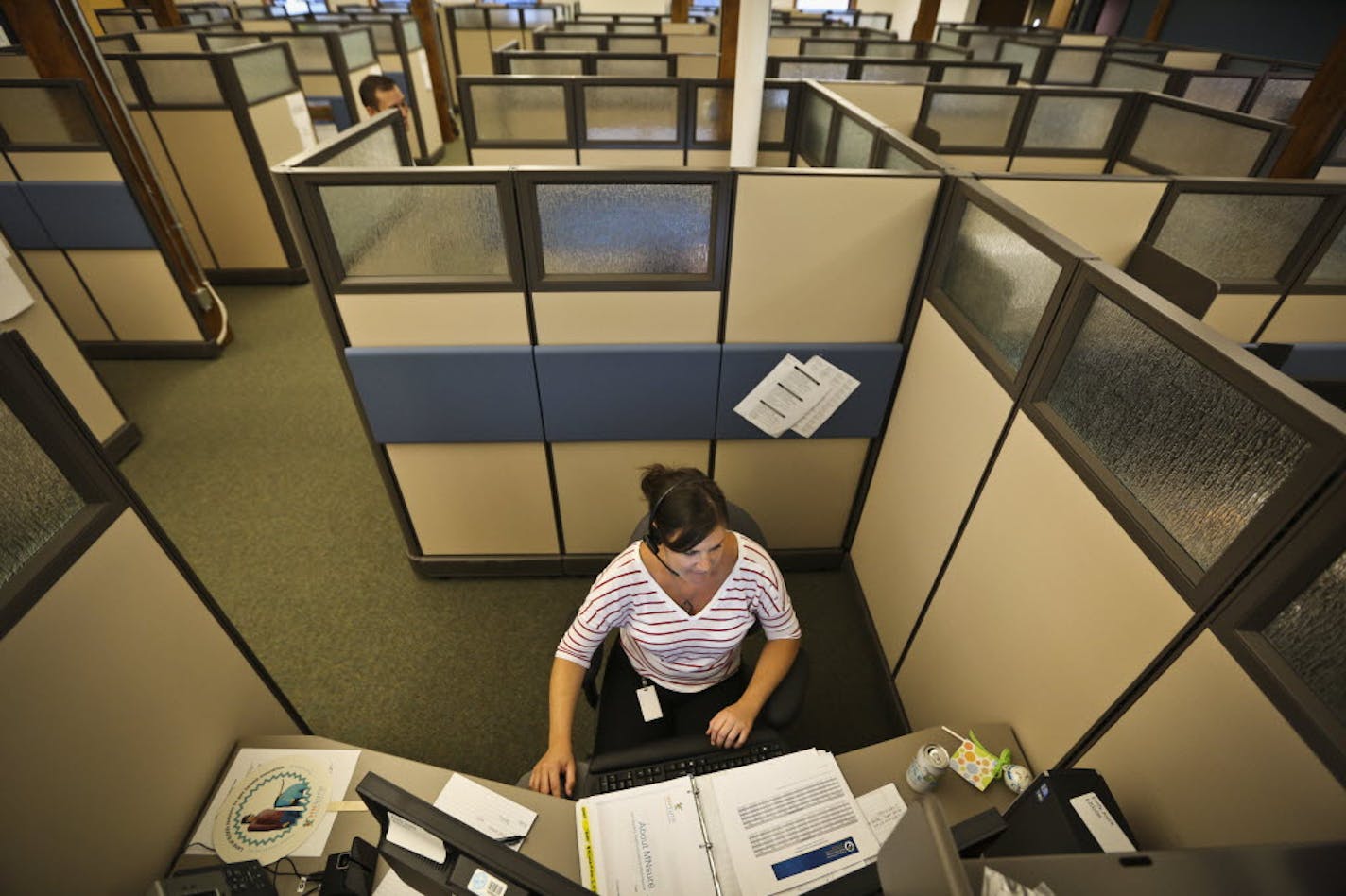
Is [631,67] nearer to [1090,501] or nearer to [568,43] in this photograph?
[568,43]

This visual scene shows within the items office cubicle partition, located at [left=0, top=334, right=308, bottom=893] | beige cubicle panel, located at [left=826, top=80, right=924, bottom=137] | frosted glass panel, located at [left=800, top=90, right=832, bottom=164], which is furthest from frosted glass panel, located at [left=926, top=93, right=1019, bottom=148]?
office cubicle partition, located at [left=0, top=334, right=308, bottom=893]

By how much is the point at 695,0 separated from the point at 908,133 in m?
12.4

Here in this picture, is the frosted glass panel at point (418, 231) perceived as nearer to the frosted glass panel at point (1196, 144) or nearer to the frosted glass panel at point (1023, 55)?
the frosted glass panel at point (1196, 144)

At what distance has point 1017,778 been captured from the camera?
121cm

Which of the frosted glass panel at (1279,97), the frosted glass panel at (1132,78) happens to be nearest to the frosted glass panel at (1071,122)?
the frosted glass panel at (1132,78)

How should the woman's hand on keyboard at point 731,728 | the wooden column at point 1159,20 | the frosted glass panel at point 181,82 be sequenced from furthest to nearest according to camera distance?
the wooden column at point 1159,20, the frosted glass panel at point 181,82, the woman's hand on keyboard at point 731,728

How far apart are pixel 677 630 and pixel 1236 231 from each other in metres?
1.87

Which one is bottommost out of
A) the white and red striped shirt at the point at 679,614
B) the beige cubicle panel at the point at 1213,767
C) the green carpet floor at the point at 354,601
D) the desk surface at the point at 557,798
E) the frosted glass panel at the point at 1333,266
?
the green carpet floor at the point at 354,601

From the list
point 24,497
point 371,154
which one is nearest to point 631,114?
point 371,154

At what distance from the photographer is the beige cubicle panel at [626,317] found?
69.5 inches

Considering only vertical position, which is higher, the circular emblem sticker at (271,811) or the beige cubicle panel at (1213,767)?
the beige cubicle panel at (1213,767)

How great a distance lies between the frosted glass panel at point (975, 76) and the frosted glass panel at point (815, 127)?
1521 millimetres

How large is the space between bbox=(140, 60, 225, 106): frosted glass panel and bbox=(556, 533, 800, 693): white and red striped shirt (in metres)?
4.03

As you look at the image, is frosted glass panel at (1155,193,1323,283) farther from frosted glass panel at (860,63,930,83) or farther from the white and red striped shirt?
frosted glass panel at (860,63,930,83)
